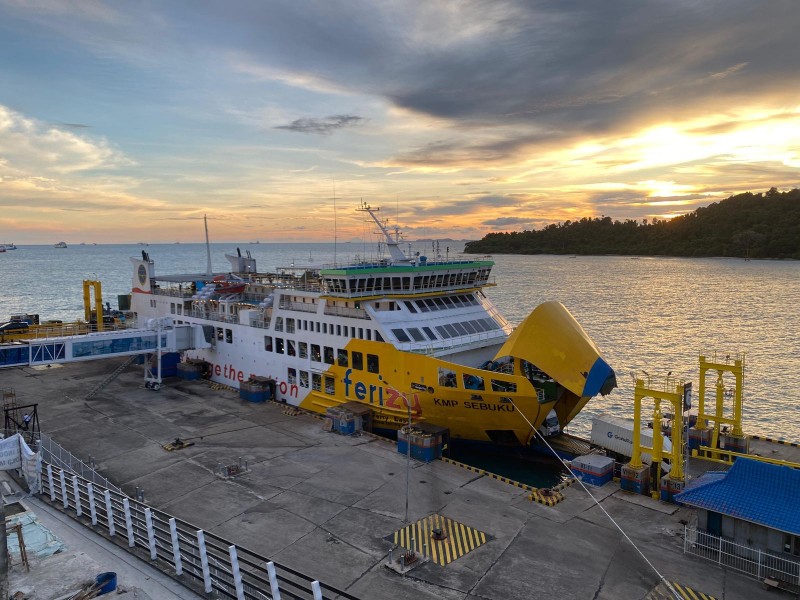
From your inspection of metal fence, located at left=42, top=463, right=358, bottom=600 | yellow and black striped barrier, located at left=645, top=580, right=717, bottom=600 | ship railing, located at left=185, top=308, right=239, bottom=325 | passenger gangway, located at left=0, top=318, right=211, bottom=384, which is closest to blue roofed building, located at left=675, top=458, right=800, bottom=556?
yellow and black striped barrier, located at left=645, top=580, right=717, bottom=600

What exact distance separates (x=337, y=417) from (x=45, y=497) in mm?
11910

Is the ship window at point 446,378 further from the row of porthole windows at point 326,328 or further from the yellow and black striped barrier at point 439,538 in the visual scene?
the yellow and black striped barrier at point 439,538

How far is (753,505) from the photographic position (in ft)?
45.0

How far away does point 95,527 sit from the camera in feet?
44.2

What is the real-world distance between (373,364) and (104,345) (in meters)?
17.4

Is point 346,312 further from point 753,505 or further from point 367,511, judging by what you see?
point 753,505

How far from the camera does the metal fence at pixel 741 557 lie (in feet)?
42.5

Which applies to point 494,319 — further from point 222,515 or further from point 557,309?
point 222,515

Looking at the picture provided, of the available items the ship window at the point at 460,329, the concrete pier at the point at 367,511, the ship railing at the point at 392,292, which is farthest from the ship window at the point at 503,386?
the ship railing at the point at 392,292

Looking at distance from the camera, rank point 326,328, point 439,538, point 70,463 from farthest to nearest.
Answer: point 326,328, point 70,463, point 439,538

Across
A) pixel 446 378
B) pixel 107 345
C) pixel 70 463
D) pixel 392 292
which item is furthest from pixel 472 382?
pixel 107 345

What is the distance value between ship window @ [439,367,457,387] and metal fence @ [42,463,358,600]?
11055mm

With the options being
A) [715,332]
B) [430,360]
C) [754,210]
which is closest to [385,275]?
[430,360]

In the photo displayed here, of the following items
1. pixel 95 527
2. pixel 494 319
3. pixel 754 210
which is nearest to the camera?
pixel 95 527
